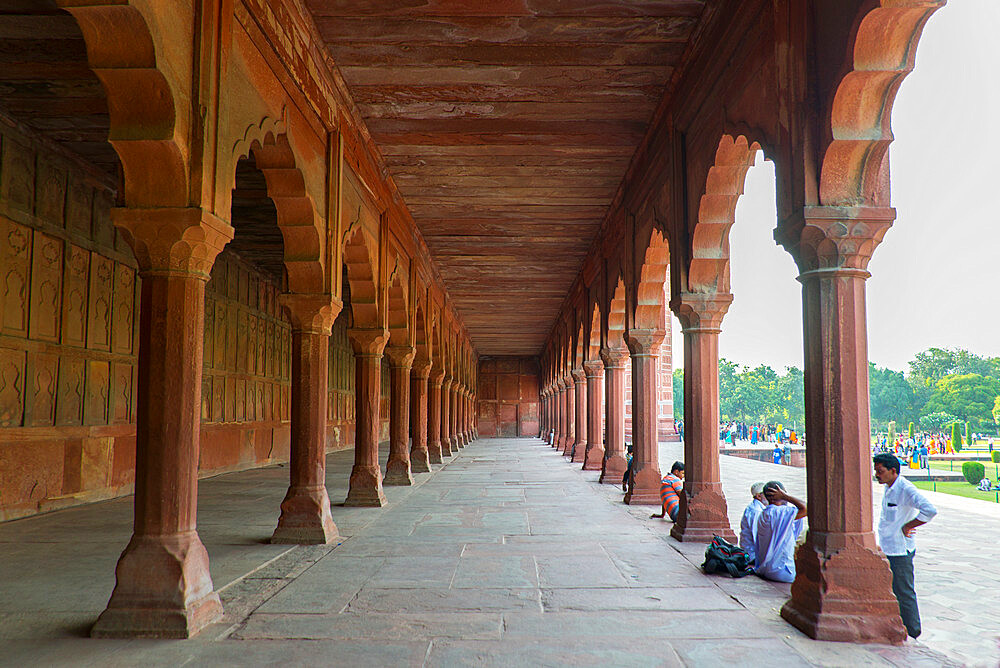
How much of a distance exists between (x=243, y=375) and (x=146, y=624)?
11.7 meters

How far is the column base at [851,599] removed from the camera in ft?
14.5

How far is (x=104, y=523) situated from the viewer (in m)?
8.69

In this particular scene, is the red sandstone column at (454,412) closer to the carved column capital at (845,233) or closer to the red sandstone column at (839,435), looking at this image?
the red sandstone column at (839,435)

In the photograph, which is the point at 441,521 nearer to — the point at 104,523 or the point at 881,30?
the point at 104,523

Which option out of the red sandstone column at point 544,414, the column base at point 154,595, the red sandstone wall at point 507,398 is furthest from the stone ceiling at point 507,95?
the red sandstone wall at point 507,398

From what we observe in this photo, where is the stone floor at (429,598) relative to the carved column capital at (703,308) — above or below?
below

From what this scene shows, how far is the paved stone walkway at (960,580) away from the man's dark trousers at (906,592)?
14 cm

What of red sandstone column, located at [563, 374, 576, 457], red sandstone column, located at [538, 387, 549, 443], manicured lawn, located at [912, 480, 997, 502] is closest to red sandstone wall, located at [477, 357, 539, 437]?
red sandstone column, located at [538, 387, 549, 443]

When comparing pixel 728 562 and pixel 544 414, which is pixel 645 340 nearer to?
pixel 728 562

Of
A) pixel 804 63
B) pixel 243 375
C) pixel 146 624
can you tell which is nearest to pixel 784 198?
pixel 804 63

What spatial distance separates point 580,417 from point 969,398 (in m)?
61.8

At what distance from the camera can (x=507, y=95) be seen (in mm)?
8180

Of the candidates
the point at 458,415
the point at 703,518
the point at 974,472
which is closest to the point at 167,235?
the point at 703,518

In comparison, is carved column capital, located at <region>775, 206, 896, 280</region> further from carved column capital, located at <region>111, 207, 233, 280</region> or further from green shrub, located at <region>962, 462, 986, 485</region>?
green shrub, located at <region>962, 462, 986, 485</region>
